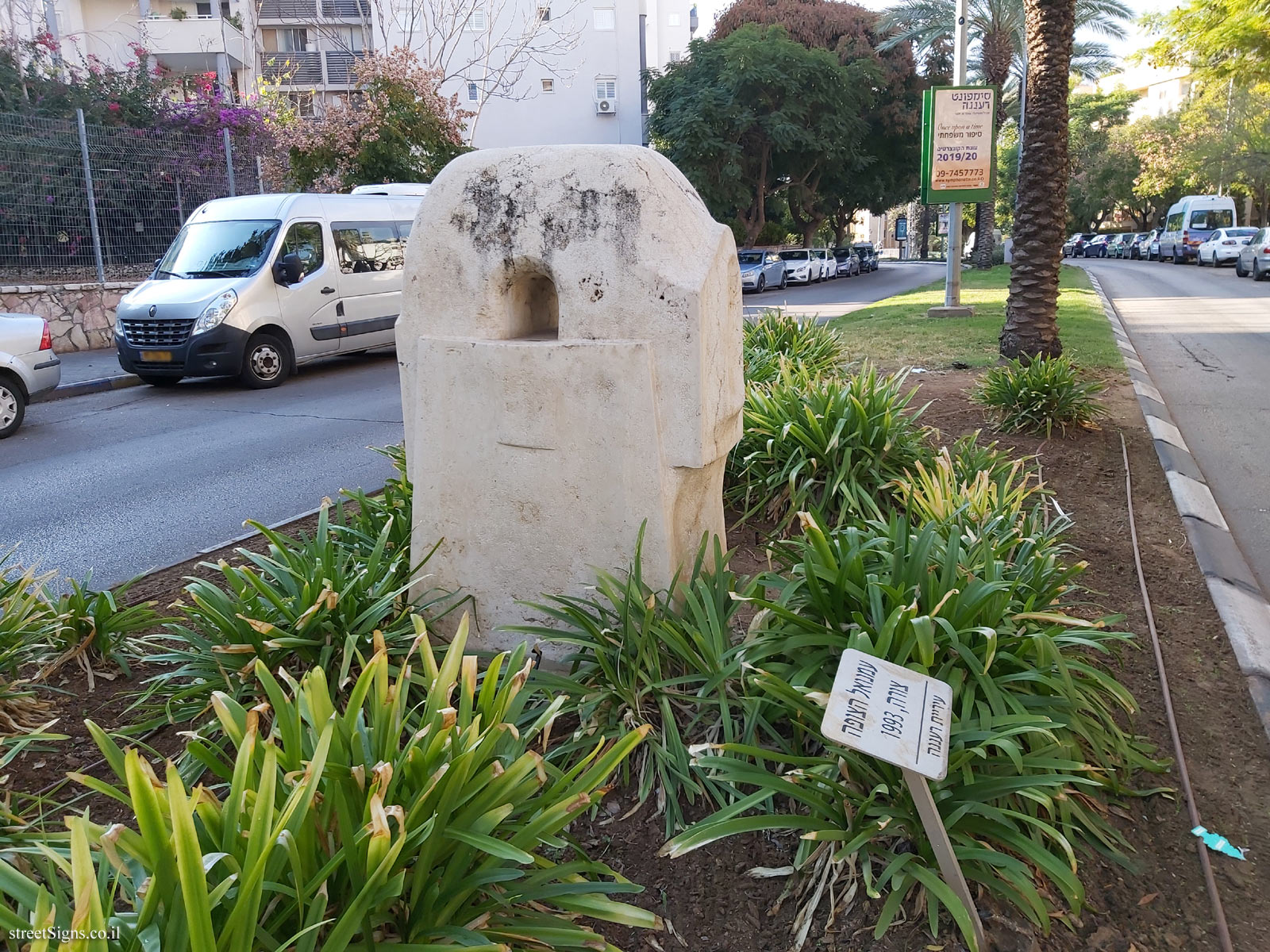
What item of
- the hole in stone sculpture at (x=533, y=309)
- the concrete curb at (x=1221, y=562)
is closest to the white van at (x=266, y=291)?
the hole in stone sculpture at (x=533, y=309)

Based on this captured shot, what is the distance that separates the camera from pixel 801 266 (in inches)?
1348

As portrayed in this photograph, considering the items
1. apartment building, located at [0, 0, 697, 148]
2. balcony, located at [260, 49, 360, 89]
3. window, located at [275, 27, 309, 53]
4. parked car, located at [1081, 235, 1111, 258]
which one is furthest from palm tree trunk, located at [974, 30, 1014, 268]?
window, located at [275, 27, 309, 53]

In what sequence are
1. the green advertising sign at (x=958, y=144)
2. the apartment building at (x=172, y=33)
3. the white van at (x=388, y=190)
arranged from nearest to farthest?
the white van at (x=388, y=190) < the green advertising sign at (x=958, y=144) < the apartment building at (x=172, y=33)

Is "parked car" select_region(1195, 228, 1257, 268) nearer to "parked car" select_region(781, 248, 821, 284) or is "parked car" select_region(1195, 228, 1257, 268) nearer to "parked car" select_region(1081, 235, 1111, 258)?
"parked car" select_region(781, 248, 821, 284)

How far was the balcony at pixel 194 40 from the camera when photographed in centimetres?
3541

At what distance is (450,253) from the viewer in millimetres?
3717

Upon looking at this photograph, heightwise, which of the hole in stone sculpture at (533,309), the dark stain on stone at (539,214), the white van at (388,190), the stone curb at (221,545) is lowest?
the stone curb at (221,545)

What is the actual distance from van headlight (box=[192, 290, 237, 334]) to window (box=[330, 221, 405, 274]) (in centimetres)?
177

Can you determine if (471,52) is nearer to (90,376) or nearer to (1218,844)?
(90,376)

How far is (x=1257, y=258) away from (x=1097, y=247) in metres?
31.9

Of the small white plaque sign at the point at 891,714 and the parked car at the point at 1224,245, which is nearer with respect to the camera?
the small white plaque sign at the point at 891,714

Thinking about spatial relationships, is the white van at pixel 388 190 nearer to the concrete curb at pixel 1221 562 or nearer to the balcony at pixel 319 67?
the concrete curb at pixel 1221 562

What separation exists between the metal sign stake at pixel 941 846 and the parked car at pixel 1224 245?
36394mm

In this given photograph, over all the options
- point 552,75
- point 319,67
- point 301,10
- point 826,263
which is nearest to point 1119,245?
point 826,263
